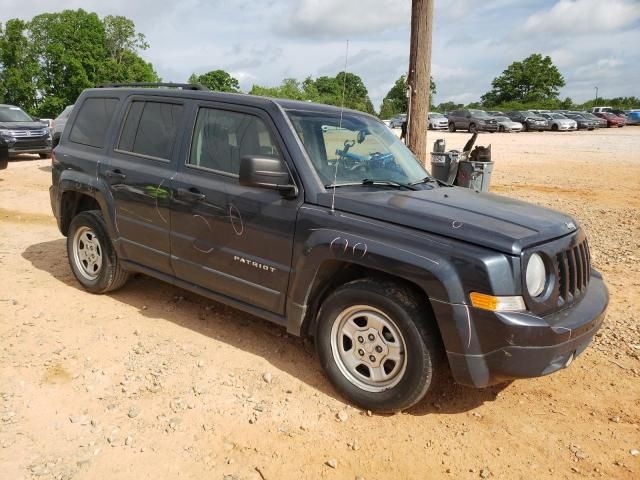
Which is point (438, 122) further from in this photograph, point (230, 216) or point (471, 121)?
point (230, 216)

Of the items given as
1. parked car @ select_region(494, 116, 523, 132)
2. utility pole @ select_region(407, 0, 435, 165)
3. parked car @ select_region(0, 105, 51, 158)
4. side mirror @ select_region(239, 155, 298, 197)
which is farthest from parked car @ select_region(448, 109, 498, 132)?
side mirror @ select_region(239, 155, 298, 197)

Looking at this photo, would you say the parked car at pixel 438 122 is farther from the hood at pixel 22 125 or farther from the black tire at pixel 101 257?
the black tire at pixel 101 257

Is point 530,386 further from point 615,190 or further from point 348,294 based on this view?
point 615,190

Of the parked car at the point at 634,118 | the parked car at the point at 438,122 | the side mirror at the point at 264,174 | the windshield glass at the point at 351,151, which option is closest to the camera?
the side mirror at the point at 264,174

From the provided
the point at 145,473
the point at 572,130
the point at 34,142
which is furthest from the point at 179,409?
the point at 572,130

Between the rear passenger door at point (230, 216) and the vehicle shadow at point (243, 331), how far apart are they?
472mm

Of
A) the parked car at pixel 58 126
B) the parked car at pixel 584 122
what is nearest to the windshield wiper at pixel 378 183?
the parked car at pixel 58 126

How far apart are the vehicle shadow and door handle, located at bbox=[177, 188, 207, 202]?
44.2 inches

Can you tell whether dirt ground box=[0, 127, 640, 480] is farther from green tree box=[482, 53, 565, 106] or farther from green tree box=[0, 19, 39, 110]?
green tree box=[482, 53, 565, 106]

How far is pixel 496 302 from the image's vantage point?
286 centimetres

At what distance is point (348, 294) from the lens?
10.9 feet

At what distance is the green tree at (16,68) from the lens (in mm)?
55219

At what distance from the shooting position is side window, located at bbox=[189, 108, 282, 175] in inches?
151

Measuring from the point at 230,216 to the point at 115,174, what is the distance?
1412 millimetres
